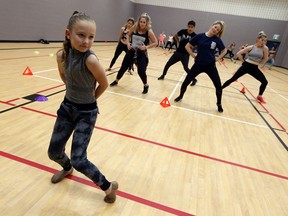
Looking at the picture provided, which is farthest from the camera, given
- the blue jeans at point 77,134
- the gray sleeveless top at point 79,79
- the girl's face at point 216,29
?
the girl's face at point 216,29

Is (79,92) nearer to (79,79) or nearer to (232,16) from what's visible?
(79,79)

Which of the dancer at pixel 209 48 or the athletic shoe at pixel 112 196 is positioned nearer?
the athletic shoe at pixel 112 196

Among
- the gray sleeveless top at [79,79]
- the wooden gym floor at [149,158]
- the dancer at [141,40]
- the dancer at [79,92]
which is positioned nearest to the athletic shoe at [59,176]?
the wooden gym floor at [149,158]

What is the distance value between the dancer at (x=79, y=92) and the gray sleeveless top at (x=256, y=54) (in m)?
5.34

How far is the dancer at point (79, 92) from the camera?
5.34 feet

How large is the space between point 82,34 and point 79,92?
0.43 meters

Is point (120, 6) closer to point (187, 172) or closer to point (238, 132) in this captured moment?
point (238, 132)

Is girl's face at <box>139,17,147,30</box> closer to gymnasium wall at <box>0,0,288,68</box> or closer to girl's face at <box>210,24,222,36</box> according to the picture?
girl's face at <box>210,24,222,36</box>

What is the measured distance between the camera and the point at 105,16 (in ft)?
61.4

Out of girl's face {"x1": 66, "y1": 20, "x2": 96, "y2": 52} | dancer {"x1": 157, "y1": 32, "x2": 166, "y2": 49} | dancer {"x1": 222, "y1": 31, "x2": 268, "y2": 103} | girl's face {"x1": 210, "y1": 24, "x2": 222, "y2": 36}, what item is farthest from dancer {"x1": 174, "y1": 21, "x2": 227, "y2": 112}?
dancer {"x1": 157, "y1": 32, "x2": 166, "y2": 49}

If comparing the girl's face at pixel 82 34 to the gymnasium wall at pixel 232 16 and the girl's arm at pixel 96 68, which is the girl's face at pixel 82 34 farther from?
the gymnasium wall at pixel 232 16

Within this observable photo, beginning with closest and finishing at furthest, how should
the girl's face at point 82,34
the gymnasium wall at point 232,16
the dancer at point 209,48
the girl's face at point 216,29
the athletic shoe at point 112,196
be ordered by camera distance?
the girl's face at point 82,34 → the athletic shoe at point 112,196 → the girl's face at point 216,29 → the dancer at point 209,48 → the gymnasium wall at point 232,16

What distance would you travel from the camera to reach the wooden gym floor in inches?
83.1

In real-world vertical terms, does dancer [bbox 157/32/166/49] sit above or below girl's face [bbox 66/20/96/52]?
below
